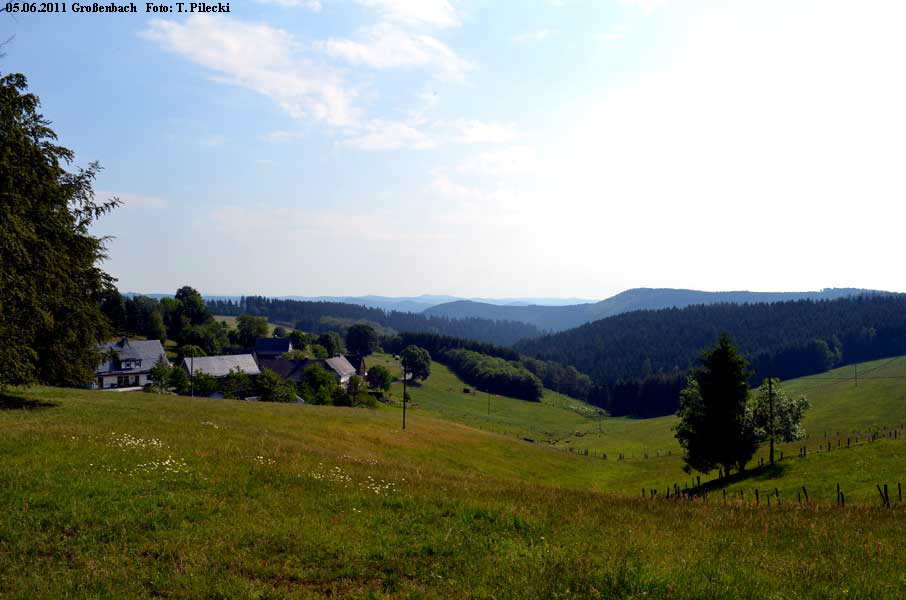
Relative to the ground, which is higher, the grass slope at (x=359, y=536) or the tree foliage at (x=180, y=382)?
the grass slope at (x=359, y=536)

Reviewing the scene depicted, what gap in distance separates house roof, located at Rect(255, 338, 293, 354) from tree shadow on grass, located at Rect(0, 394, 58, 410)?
13819cm

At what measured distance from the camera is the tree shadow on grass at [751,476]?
1779 inches

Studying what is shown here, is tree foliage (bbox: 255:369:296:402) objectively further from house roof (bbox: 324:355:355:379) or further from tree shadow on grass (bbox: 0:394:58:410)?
tree shadow on grass (bbox: 0:394:58:410)

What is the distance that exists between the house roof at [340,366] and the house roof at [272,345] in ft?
89.2

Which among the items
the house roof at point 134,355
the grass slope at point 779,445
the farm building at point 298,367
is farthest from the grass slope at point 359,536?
the farm building at point 298,367

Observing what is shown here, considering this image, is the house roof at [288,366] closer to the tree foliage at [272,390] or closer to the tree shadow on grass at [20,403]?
the tree foliage at [272,390]

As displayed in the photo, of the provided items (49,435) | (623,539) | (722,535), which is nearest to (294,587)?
(623,539)

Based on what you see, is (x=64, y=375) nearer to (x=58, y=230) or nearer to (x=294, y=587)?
(x=58, y=230)

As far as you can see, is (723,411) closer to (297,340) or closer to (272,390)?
(272,390)

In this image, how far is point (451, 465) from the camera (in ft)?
154

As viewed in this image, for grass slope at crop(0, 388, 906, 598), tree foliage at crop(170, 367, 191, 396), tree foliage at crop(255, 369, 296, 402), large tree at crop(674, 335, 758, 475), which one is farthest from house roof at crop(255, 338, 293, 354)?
grass slope at crop(0, 388, 906, 598)

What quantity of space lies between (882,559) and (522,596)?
8.44m

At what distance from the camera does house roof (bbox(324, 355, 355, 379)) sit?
→ 5522 inches

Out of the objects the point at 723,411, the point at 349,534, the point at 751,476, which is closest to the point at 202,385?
the point at 723,411
